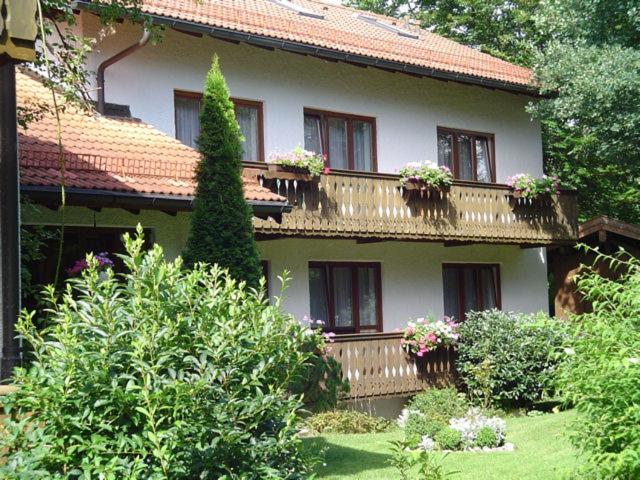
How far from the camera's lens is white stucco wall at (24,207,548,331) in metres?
14.7

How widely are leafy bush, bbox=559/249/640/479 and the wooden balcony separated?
352 inches

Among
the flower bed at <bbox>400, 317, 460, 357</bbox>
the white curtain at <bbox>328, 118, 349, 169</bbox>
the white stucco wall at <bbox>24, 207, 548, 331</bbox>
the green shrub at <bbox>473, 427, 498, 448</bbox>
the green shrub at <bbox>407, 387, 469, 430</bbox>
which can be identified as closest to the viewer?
the green shrub at <bbox>473, 427, 498, 448</bbox>

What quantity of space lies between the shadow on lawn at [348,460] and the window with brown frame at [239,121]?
6.63 metres

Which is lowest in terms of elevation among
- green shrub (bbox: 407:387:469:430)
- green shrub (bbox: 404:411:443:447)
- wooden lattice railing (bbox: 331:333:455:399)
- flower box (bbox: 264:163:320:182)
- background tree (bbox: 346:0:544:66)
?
green shrub (bbox: 404:411:443:447)

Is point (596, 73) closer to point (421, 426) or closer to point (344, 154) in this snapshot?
point (344, 154)

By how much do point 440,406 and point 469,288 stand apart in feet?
25.9

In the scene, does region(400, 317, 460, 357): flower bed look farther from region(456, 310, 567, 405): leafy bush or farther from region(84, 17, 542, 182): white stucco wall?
region(84, 17, 542, 182): white stucco wall

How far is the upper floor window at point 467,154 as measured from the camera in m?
21.9

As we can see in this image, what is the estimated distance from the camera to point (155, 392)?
477cm

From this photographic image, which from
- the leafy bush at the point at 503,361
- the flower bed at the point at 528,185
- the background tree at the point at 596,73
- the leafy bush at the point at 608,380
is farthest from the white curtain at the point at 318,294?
the leafy bush at the point at 608,380

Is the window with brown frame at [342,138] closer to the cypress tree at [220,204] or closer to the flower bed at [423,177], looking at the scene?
the flower bed at [423,177]

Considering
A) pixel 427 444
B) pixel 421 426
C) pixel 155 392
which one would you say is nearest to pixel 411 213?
pixel 421 426

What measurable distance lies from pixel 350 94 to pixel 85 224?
773 cm

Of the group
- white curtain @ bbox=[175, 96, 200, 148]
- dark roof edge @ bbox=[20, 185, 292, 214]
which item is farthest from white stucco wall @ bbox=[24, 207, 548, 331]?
white curtain @ bbox=[175, 96, 200, 148]
